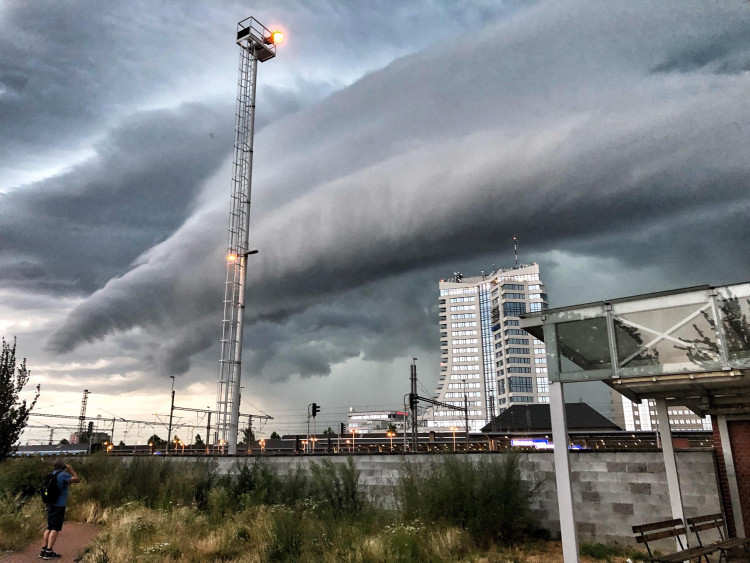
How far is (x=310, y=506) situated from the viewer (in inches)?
616

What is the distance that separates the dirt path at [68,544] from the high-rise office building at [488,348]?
486 ft

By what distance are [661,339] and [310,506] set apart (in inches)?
428

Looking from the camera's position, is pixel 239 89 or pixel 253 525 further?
pixel 239 89

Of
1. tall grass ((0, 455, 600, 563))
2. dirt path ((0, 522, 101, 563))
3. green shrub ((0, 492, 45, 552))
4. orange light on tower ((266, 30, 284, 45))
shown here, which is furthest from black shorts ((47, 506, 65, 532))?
orange light on tower ((266, 30, 284, 45))

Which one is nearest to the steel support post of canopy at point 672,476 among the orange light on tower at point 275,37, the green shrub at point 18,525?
the green shrub at point 18,525

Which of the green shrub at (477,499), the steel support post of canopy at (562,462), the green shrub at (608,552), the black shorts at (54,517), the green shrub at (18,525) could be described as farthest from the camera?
the green shrub at (477,499)

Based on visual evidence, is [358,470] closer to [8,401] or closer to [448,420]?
[8,401]

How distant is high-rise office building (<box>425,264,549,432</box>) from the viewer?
166m

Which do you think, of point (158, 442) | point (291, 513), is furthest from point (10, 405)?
point (158, 442)

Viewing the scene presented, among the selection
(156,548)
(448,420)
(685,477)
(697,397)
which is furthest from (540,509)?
(448,420)

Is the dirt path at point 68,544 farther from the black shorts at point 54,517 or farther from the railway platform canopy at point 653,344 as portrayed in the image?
the railway platform canopy at point 653,344

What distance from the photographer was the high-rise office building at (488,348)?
543 feet

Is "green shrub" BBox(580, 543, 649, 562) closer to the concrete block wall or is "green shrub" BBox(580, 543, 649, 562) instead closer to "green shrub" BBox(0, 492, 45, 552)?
the concrete block wall

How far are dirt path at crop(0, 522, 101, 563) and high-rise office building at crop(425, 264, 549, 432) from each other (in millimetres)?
148073
